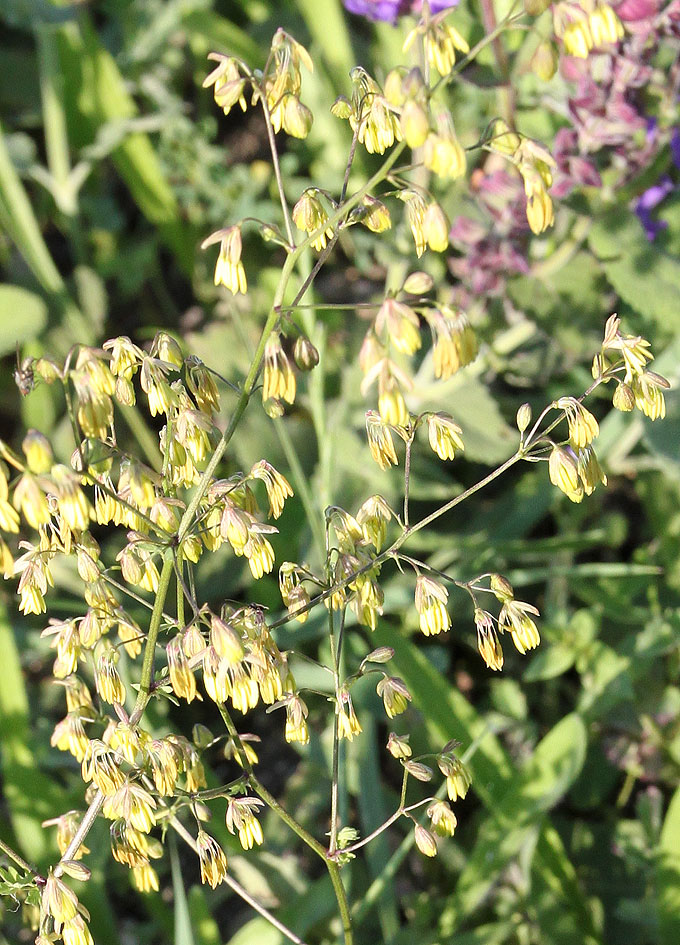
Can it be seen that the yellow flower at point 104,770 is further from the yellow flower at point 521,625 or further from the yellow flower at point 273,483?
the yellow flower at point 521,625

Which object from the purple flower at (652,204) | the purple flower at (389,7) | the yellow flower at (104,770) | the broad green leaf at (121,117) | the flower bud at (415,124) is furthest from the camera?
the broad green leaf at (121,117)

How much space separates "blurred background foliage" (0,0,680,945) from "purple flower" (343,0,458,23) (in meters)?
0.15

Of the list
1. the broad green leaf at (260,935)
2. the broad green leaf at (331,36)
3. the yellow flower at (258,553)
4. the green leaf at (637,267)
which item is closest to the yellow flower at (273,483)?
the yellow flower at (258,553)

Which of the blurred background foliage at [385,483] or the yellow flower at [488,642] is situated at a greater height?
the yellow flower at [488,642]

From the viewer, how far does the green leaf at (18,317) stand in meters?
2.06

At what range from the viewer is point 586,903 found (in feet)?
5.61

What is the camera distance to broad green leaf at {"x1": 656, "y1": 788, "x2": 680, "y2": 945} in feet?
5.05

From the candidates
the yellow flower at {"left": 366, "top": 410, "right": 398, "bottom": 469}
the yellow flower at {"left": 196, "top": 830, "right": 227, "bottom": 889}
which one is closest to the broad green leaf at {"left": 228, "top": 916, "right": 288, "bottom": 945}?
the yellow flower at {"left": 196, "top": 830, "right": 227, "bottom": 889}

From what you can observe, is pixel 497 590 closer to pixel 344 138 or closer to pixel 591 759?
pixel 591 759

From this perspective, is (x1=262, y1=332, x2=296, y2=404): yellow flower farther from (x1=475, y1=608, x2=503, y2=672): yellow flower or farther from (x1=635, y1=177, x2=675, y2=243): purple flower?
(x1=635, y1=177, x2=675, y2=243): purple flower

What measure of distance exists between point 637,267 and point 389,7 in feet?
2.17

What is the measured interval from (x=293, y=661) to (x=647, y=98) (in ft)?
4.19

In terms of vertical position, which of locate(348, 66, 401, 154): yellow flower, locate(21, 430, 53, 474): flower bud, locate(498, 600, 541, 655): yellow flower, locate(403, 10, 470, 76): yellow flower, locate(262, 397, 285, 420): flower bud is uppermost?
locate(403, 10, 470, 76): yellow flower

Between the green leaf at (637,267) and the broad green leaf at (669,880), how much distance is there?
849 mm
